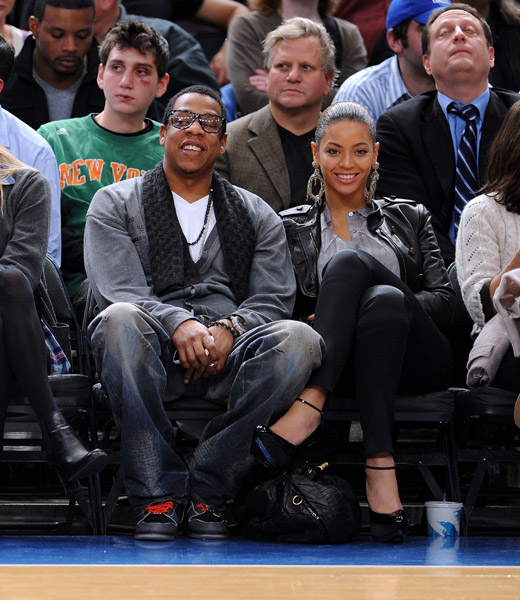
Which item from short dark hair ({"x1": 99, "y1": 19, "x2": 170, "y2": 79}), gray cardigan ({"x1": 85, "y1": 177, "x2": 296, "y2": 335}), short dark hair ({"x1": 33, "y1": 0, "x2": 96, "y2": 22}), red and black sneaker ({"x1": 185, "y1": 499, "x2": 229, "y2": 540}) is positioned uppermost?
short dark hair ({"x1": 33, "y1": 0, "x2": 96, "y2": 22})

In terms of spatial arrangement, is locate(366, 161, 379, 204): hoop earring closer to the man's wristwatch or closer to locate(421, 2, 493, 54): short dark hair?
the man's wristwatch

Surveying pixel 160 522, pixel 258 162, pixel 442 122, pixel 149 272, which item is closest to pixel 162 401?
pixel 160 522

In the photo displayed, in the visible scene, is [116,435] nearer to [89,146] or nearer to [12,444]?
[12,444]

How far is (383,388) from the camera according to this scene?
3057mm

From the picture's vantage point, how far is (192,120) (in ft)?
11.8

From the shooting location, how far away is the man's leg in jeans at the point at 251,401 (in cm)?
304

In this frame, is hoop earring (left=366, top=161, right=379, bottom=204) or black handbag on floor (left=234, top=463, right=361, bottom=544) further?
hoop earring (left=366, top=161, right=379, bottom=204)

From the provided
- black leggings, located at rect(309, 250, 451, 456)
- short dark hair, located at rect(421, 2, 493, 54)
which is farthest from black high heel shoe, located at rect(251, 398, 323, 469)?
short dark hair, located at rect(421, 2, 493, 54)

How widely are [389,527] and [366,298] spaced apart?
2.16ft

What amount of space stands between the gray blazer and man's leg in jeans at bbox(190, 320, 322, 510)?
1.07 metres

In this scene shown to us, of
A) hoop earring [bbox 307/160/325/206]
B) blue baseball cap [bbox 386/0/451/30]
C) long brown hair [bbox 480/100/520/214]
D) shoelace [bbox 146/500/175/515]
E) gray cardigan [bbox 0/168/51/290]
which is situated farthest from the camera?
blue baseball cap [bbox 386/0/451/30]

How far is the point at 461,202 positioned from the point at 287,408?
136 cm

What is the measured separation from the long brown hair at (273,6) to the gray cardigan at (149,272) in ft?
6.55

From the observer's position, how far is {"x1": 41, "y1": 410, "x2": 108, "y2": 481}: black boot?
2.90 m
